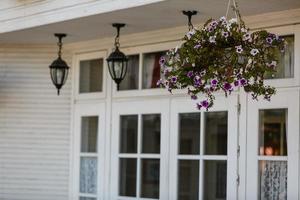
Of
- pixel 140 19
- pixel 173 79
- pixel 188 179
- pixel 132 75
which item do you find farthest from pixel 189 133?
pixel 173 79

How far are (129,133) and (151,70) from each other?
82 cm

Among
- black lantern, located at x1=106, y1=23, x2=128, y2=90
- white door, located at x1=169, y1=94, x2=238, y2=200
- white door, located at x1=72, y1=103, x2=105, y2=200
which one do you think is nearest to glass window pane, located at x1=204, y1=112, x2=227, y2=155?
white door, located at x1=169, y1=94, x2=238, y2=200

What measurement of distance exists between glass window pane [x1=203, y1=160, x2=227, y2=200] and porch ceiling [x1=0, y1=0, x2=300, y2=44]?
5.12 feet

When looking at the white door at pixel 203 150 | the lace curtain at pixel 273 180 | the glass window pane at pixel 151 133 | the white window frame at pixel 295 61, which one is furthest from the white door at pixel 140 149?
the white window frame at pixel 295 61

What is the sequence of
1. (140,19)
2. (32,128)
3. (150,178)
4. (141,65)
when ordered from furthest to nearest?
1. (32,128)
2. (141,65)
3. (150,178)
4. (140,19)

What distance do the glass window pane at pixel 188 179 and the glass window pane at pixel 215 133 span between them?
0.86 ft

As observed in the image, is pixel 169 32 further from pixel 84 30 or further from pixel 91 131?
pixel 91 131

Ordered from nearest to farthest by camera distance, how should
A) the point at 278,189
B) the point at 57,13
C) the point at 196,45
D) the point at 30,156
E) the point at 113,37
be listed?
1. the point at 196,45
2. the point at 278,189
3. the point at 57,13
4. the point at 113,37
5. the point at 30,156

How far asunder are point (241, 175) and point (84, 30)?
2537 millimetres

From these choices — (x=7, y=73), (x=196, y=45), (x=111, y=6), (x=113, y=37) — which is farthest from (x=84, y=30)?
(x=196, y=45)

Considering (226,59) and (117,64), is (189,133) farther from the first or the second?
(226,59)

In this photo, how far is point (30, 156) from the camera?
10000mm

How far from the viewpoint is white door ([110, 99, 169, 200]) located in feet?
28.6

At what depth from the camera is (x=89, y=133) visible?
9.74 metres
